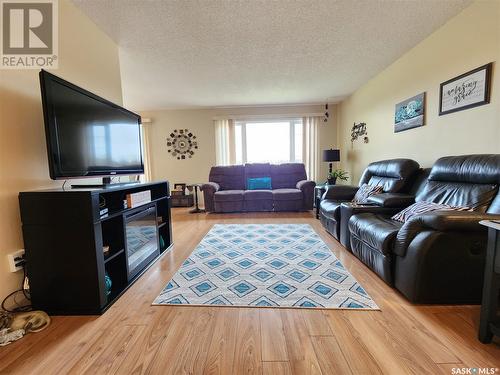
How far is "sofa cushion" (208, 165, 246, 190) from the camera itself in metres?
4.79

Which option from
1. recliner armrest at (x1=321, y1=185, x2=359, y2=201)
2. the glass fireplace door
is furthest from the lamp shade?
the glass fireplace door

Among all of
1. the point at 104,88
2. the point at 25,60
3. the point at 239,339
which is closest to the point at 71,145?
the point at 25,60

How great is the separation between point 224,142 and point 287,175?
1.66m

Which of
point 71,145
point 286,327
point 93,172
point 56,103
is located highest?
point 56,103

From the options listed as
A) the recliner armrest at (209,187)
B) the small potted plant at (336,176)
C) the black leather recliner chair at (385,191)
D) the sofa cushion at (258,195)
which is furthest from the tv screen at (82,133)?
the small potted plant at (336,176)

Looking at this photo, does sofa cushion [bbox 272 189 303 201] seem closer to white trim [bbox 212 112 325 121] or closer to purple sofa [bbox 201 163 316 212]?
purple sofa [bbox 201 163 316 212]

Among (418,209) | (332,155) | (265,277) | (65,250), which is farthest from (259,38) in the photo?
(332,155)

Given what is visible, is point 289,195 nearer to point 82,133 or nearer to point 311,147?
point 311,147

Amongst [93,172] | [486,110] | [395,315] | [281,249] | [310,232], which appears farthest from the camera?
[310,232]

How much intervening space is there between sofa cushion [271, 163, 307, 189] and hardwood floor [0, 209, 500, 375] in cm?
329

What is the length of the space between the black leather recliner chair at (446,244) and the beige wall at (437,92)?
1.22 ft

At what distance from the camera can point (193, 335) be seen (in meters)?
1.26

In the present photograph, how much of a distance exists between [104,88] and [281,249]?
8.00 ft

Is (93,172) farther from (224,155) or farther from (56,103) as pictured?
(224,155)
